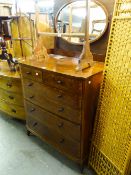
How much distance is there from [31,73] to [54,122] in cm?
56

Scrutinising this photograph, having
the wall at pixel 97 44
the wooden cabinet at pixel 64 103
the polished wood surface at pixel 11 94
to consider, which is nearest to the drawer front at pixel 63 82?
the wooden cabinet at pixel 64 103

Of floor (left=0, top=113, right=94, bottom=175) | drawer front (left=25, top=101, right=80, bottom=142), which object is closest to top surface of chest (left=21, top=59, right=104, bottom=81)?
drawer front (left=25, top=101, right=80, bottom=142)

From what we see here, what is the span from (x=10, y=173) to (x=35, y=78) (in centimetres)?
100

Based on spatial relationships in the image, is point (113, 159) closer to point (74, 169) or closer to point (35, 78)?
point (74, 169)

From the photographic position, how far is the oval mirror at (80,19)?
1607 millimetres

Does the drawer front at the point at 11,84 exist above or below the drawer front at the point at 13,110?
above

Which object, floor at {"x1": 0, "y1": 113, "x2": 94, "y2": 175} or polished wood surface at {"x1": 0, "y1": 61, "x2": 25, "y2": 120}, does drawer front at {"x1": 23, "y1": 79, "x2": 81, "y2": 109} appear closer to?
polished wood surface at {"x1": 0, "y1": 61, "x2": 25, "y2": 120}

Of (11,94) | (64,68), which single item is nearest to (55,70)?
(64,68)

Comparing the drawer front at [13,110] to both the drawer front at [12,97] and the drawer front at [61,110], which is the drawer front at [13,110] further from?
the drawer front at [61,110]

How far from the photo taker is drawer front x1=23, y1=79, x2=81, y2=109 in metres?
1.41

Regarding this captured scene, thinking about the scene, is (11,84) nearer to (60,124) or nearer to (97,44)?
(60,124)

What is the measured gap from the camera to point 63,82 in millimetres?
1408

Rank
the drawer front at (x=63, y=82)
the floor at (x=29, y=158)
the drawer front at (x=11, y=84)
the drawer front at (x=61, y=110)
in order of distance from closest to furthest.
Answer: the drawer front at (x=63, y=82), the drawer front at (x=61, y=110), the floor at (x=29, y=158), the drawer front at (x=11, y=84)

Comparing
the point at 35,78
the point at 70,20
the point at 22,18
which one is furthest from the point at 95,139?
the point at 22,18
